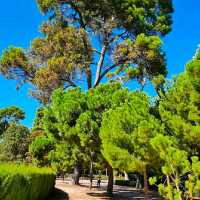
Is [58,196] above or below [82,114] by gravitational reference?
below

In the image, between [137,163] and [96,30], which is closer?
[137,163]

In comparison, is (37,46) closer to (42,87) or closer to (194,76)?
(42,87)

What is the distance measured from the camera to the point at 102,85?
66.8 ft

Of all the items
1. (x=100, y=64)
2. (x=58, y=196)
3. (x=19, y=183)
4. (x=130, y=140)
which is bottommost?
(x=19, y=183)

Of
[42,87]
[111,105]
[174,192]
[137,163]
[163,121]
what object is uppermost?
[42,87]

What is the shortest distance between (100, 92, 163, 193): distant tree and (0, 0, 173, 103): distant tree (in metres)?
9.00

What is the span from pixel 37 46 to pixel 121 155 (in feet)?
42.6

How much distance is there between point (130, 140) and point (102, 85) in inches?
249

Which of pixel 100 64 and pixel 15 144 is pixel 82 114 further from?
pixel 15 144

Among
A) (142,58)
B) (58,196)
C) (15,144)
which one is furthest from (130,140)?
(15,144)

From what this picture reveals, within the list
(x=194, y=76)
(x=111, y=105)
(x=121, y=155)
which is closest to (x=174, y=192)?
(x=194, y=76)

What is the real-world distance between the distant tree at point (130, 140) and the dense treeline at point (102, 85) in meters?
Answer: 0.03

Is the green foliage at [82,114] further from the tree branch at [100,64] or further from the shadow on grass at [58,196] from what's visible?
the tree branch at [100,64]

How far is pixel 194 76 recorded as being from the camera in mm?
11641
